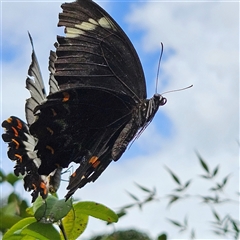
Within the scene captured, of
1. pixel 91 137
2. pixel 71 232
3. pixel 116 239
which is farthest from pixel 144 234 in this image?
pixel 71 232

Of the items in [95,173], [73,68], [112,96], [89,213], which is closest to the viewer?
[89,213]

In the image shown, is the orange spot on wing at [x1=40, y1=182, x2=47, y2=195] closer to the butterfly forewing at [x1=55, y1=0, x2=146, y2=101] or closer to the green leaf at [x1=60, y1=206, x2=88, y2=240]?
the green leaf at [x1=60, y1=206, x2=88, y2=240]

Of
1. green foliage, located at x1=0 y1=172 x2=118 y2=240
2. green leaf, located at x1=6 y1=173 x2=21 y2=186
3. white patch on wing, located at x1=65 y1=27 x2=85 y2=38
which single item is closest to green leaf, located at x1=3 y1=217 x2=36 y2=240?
green foliage, located at x1=0 y1=172 x2=118 y2=240

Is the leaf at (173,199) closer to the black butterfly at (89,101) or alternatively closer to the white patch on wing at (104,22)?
the black butterfly at (89,101)

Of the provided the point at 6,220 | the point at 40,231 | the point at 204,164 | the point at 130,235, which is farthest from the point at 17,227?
the point at 204,164

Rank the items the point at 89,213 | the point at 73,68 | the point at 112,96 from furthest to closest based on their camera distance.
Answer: the point at 112,96
the point at 73,68
the point at 89,213

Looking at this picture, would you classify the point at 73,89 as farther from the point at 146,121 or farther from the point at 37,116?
the point at 146,121
